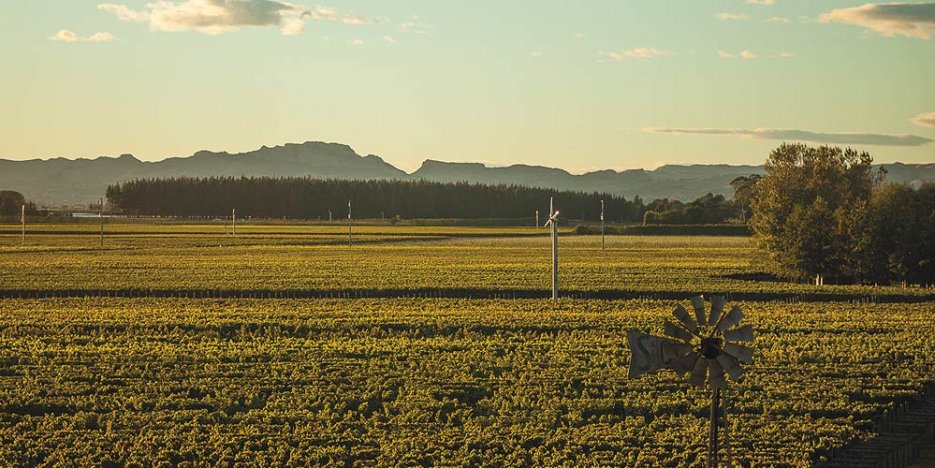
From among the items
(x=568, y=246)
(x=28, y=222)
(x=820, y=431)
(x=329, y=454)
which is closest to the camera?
(x=329, y=454)

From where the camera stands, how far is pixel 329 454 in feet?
78.4

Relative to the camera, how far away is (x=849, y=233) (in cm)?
8062

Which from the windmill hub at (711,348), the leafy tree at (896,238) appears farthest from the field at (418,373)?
the leafy tree at (896,238)

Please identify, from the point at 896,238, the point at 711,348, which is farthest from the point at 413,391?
the point at 896,238

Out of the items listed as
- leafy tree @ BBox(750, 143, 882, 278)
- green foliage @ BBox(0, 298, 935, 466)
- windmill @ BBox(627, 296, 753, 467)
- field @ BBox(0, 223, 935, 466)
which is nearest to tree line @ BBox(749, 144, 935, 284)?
leafy tree @ BBox(750, 143, 882, 278)

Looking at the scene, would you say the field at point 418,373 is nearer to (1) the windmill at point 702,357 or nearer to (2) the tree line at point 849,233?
(1) the windmill at point 702,357

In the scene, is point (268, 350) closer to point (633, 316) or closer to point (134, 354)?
point (134, 354)

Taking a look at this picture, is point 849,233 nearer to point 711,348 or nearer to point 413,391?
point 413,391

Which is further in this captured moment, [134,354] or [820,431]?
A: [134,354]

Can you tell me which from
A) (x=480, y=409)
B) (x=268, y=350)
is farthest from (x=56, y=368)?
(x=480, y=409)

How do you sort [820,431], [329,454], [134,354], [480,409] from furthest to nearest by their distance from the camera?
[134,354], [480,409], [820,431], [329,454]

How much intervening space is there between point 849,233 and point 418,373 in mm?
54045

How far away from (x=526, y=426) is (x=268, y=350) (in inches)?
558

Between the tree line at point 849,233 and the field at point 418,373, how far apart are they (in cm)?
1062
